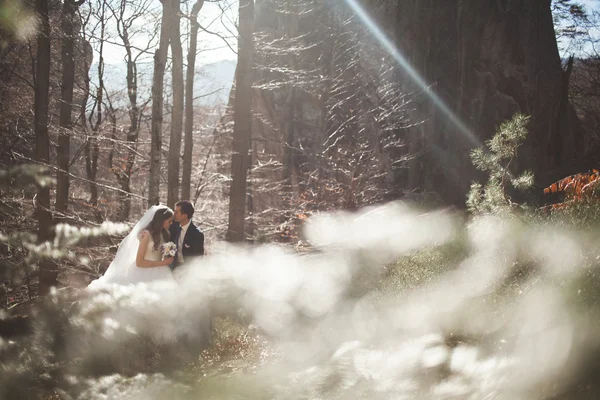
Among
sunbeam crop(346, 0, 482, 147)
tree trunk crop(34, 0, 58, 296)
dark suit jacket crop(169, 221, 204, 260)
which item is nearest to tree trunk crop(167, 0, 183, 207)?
tree trunk crop(34, 0, 58, 296)

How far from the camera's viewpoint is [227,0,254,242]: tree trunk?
35.6 feet

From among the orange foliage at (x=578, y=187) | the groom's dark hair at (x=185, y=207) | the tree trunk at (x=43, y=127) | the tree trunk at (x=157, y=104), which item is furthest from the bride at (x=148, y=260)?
the orange foliage at (x=578, y=187)

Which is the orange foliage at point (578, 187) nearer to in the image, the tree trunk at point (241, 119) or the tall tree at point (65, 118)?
the tree trunk at point (241, 119)

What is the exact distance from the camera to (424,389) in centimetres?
448

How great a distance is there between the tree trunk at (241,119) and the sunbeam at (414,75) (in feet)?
44.6

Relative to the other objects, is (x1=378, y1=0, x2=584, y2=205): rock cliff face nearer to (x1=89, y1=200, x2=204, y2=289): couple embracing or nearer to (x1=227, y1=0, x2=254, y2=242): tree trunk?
(x1=227, y1=0, x2=254, y2=242): tree trunk

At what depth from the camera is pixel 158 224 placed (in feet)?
22.4

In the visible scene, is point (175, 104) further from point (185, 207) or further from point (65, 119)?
point (185, 207)

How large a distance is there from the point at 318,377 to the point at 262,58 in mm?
10986

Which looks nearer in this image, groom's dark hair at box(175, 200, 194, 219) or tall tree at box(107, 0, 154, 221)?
groom's dark hair at box(175, 200, 194, 219)

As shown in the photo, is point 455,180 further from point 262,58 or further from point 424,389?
point 424,389

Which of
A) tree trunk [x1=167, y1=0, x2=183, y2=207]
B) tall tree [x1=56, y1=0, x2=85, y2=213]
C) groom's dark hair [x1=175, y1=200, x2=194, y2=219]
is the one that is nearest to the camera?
groom's dark hair [x1=175, y1=200, x2=194, y2=219]

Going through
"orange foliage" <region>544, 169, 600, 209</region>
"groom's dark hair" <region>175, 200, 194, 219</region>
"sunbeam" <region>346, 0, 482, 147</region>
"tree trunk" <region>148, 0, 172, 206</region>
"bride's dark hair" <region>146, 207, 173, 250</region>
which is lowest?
"bride's dark hair" <region>146, 207, 173, 250</region>

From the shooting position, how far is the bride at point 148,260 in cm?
677
